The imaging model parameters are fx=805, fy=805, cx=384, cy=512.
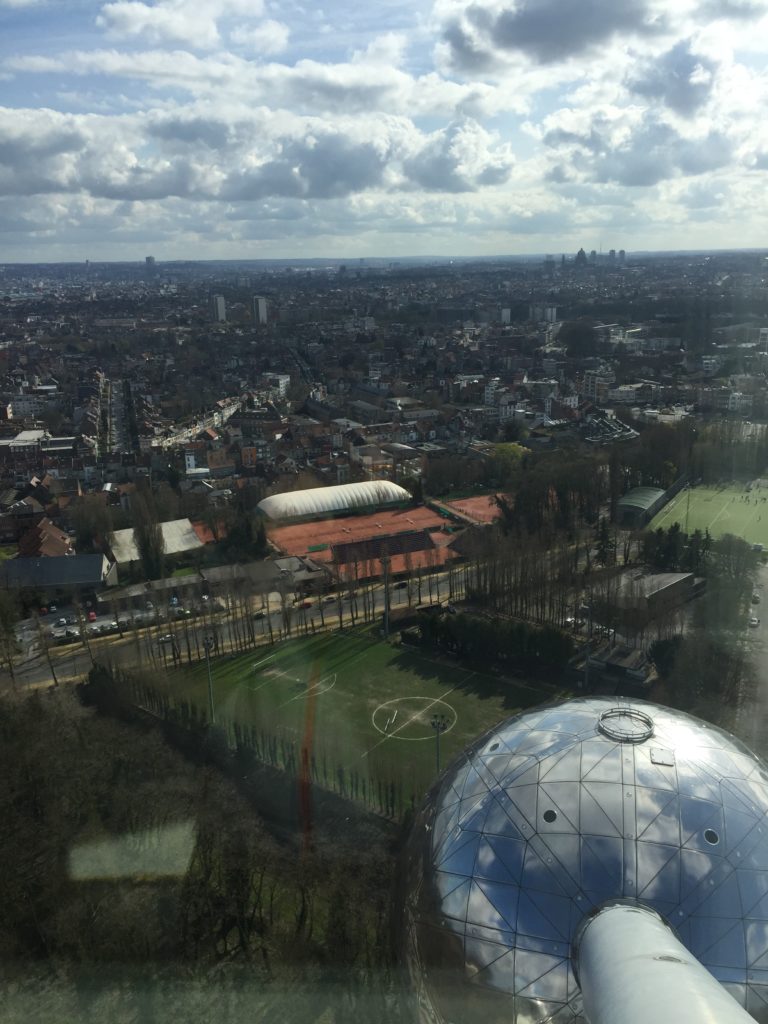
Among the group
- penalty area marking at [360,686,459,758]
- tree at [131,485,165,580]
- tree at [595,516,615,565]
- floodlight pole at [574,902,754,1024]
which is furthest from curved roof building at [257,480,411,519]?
floodlight pole at [574,902,754,1024]

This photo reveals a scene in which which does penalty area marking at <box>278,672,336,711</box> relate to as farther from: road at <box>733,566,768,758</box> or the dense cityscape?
road at <box>733,566,768,758</box>

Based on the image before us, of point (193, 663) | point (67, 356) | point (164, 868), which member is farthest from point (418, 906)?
point (67, 356)

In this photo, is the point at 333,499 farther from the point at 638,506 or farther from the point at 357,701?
the point at 357,701

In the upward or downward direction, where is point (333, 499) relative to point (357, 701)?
upward

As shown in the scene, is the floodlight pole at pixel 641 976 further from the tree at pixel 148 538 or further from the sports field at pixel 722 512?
the sports field at pixel 722 512

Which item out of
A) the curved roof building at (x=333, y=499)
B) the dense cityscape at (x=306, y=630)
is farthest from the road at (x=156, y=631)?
the curved roof building at (x=333, y=499)

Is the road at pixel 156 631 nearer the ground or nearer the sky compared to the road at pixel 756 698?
nearer the ground

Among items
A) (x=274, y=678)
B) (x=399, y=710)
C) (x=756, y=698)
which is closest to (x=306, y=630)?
(x=274, y=678)
